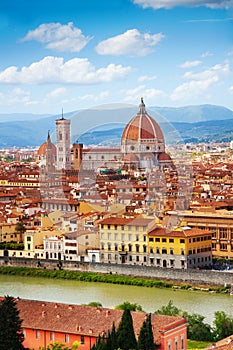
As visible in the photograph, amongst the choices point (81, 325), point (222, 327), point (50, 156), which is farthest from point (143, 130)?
point (81, 325)

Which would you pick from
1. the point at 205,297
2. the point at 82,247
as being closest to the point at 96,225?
the point at 82,247

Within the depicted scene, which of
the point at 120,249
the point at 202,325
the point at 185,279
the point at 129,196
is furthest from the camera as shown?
the point at 129,196

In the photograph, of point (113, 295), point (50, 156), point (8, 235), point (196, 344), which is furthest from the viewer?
point (50, 156)

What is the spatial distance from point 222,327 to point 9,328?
8.12 feet

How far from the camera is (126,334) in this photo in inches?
285

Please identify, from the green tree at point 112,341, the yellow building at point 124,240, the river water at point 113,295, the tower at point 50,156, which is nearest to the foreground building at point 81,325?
the green tree at point 112,341

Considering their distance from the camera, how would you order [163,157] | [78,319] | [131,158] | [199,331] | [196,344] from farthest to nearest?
[163,157], [131,158], [199,331], [196,344], [78,319]

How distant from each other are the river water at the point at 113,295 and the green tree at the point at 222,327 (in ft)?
3.10

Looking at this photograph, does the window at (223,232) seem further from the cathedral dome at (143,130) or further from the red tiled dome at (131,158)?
the red tiled dome at (131,158)

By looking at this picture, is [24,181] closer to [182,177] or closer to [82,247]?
[182,177]

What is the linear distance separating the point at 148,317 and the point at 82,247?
691 centimetres

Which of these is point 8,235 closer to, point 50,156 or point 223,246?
point 223,246

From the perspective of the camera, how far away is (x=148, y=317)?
7316mm

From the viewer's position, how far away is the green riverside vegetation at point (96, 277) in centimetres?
1249
